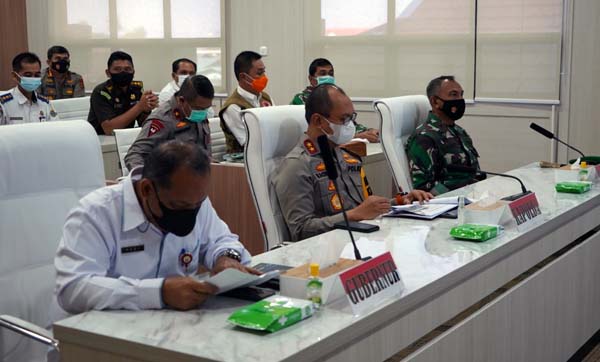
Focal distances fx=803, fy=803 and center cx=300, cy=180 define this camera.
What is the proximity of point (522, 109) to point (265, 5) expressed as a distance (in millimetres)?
2904

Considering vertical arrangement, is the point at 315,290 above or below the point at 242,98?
below

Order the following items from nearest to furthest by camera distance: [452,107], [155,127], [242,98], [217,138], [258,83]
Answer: [155,127] < [452,107] < [217,138] < [242,98] < [258,83]

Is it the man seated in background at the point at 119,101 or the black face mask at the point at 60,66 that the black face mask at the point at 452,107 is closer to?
the man seated in background at the point at 119,101

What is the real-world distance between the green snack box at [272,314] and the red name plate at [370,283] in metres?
0.10

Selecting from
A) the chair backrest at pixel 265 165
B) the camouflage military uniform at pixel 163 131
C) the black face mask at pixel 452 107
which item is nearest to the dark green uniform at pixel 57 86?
the camouflage military uniform at pixel 163 131

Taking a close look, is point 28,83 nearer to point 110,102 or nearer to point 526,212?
point 110,102

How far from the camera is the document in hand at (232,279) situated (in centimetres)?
172

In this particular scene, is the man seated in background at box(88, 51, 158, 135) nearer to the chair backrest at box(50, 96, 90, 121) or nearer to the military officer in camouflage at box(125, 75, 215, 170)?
the chair backrest at box(50, 96, 90, 121)

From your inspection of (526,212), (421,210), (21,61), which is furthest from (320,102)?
(21,61)

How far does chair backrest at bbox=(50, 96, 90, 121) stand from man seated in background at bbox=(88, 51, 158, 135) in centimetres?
39

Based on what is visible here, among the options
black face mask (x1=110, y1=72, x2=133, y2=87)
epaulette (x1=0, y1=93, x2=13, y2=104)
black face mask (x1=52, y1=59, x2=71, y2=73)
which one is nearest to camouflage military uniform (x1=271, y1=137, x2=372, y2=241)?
black face mask (x1=110, y1=72, x2=133, y2=87)

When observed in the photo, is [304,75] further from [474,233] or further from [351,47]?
[474,233]

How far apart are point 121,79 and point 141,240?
3.99m

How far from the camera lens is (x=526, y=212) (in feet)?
8.89
